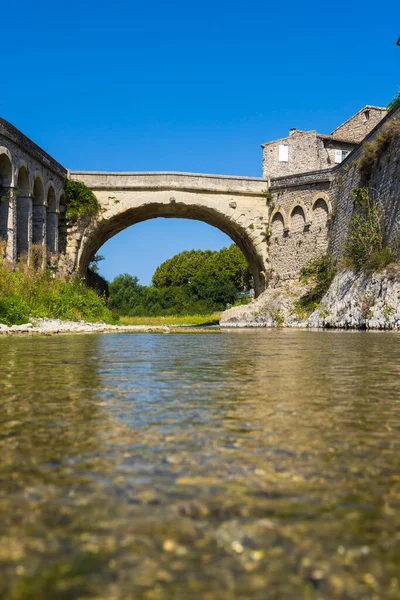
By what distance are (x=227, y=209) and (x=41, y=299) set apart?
11.1 meters

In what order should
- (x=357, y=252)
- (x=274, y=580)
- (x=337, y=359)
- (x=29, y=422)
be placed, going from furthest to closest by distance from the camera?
1. (x=357, y=252)
2. (x=337, y=359)
3. (x=29, y=422)
4. (x=274, y=580)

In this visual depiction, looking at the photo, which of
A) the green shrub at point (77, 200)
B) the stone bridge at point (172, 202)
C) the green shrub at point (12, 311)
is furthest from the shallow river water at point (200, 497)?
the stone bridge at point (172, 202)

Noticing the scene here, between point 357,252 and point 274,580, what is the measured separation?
19156mm

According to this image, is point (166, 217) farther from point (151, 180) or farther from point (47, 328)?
point (47, 328)

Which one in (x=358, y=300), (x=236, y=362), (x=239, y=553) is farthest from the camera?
(x=358, y=300)

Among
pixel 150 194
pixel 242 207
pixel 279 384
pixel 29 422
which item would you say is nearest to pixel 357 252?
pixel 242 207

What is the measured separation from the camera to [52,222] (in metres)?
23.0

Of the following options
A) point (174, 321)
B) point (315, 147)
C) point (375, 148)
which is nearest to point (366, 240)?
point (375, 148)

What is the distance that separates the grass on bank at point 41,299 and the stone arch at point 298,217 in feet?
29.9

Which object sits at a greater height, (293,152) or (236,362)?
(293,152)

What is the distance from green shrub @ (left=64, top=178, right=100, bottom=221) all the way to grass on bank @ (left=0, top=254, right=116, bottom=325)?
3.30 metres

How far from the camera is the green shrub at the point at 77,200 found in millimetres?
24203

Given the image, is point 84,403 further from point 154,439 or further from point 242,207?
point 242,207

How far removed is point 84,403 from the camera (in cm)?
301
